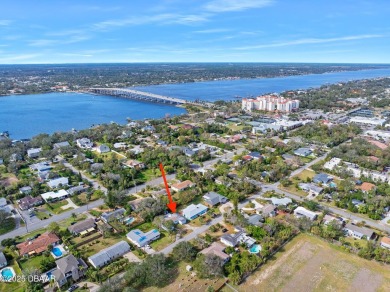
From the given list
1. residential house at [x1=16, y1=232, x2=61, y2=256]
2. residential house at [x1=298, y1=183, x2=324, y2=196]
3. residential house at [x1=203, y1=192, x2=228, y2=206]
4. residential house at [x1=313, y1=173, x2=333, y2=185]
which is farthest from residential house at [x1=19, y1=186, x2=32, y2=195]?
residential house at [x1=313, y1=173, x2=333, y2=185]

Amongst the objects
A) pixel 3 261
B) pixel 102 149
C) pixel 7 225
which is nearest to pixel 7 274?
pixel 3 261

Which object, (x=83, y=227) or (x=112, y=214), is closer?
(x=83, y=227)

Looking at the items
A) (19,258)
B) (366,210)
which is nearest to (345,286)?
(366,210)

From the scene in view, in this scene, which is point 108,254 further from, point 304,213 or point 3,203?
point 304,213

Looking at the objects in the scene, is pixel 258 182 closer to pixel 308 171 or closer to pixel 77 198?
pixel 308 171

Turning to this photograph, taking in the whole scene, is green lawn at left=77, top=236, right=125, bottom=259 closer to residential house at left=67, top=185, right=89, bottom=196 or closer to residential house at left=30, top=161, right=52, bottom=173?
residential house at left=67, top=185, right=89, bottom=196
